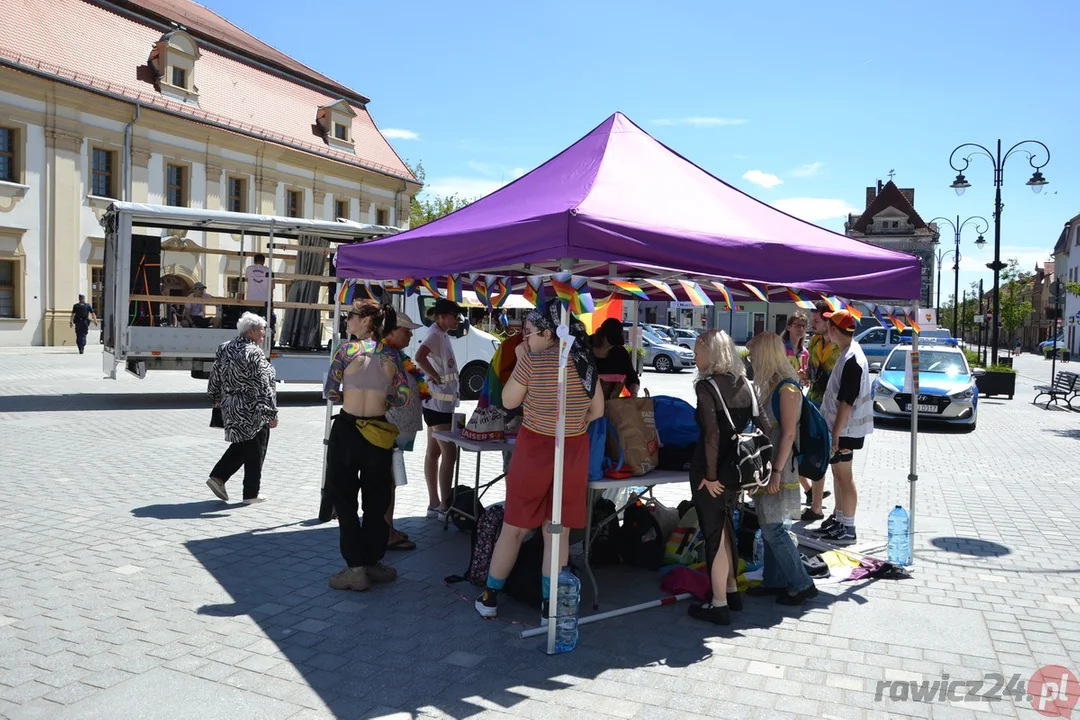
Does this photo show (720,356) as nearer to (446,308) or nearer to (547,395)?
(547,395)

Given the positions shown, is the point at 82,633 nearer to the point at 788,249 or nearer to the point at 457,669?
the point at 457,669

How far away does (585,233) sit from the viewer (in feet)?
14.8

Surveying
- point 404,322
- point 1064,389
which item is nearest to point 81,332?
point 404,322

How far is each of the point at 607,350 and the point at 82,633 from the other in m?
3.81

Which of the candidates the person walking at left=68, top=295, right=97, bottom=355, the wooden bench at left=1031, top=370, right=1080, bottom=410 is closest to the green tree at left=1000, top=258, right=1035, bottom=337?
the wooden bench at left=1031, top=370, right=1080, bottom=410

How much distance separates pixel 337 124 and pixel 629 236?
3844 centimetres

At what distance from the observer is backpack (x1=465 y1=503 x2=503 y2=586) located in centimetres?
543

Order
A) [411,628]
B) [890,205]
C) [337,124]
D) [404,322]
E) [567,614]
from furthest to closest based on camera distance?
1. [890,205]
2. [337,124]
3. [404,322]
4. [411,628]
5. [567,614]

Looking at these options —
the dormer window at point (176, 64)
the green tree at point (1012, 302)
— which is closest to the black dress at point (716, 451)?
the dormer window at point (176, 64)

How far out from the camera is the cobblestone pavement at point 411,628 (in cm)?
391

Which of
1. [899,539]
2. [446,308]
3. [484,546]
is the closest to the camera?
[484,546]

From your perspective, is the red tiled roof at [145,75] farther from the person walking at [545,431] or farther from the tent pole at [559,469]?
the tent pole at [559,469]

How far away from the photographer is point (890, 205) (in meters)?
91.1

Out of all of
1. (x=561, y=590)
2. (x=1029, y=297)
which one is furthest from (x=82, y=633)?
(x=1029, y=297)
